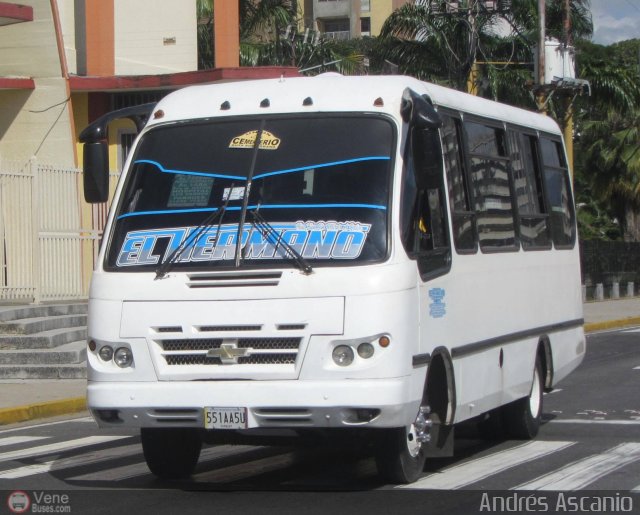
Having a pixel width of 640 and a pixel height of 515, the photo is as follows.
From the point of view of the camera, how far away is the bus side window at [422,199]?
28.2ft

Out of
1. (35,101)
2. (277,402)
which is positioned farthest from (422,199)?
(35,101)

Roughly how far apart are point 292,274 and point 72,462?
10.8 feet

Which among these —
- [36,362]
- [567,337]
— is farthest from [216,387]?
[36,362]

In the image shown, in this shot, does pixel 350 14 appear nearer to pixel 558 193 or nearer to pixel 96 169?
pixel 558 193

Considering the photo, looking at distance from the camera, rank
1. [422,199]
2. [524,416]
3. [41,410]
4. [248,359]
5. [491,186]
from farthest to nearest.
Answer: [41,410], [524,416], [491,186], [422,199], [248,359]

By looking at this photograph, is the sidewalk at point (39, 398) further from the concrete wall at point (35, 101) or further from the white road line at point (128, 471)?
the concrete wall at point (35, 101)

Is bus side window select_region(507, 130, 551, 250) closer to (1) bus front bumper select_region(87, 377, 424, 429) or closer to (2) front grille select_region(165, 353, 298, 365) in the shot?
(1) bus front bumper select_region(87, 377, 424, 429)

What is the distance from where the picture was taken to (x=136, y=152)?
928 centimetres

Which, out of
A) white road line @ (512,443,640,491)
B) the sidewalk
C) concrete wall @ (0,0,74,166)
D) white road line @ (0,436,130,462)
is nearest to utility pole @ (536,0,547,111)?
concrete wall @ (0,0,74,166)

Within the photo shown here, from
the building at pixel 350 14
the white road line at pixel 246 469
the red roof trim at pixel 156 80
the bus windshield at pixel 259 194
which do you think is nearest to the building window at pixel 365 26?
the building at pixel 350 14

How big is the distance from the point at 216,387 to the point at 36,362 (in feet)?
29.5

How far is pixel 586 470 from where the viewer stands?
31.1ft

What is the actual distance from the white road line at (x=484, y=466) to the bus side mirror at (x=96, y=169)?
Answer: 312 centimetres

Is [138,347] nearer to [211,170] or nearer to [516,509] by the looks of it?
[211,170]
